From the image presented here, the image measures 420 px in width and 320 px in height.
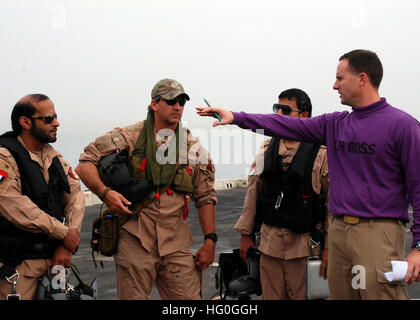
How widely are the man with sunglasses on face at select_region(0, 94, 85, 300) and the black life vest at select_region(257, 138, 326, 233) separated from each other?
5.43 feet

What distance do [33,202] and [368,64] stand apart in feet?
8.80

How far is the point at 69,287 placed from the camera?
14.4ft

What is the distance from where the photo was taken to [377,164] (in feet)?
11.3

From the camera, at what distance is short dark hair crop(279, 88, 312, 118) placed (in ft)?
16.2

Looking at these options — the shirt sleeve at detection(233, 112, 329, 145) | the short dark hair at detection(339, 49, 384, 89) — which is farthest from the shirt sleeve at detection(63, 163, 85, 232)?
the short dark hair at detection(339, 49, 384, 89)

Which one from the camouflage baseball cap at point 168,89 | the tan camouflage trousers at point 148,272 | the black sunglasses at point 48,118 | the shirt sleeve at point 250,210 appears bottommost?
the tan camouflage trousers at point 148,272

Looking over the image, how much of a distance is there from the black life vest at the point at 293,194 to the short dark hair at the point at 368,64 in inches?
48.8

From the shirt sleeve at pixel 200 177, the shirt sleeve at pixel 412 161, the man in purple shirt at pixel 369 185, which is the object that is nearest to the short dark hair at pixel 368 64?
the man in purple shirt at pixel 369 185

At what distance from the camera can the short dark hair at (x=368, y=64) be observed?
3599 mm

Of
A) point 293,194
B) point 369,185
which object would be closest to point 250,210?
point 293,194

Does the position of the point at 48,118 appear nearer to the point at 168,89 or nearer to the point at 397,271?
the point at 168,89

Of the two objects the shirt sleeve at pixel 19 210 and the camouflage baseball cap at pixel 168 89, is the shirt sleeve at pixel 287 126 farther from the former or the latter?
the shirt sleeve at pixel 19 210

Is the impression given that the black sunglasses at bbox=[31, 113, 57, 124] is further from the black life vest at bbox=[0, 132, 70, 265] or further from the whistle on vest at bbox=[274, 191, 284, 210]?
the whistle on vest at bbox=[274, 191, 284, 210]
